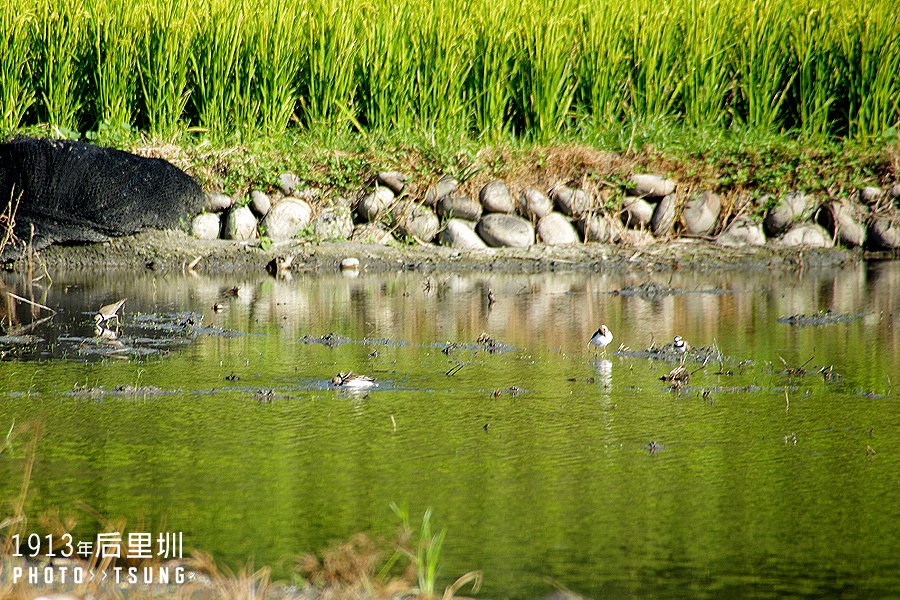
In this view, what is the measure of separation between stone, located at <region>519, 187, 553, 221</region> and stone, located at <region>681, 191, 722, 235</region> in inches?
52.7

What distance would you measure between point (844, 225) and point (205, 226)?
600 centimetres

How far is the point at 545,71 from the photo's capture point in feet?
39.5

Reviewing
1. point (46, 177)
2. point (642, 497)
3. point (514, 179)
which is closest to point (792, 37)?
point (514, 179)

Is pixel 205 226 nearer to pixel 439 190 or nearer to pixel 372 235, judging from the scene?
pixel 372 235

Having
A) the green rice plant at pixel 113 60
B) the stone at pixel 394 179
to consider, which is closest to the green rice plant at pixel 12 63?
the green rice plant at pixel 113 60

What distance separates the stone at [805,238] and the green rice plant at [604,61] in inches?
85.0

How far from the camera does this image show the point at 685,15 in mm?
12797

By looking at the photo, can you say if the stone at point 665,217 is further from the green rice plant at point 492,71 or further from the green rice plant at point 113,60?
the green rice plant at point 113,60

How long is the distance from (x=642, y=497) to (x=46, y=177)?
7722 mm

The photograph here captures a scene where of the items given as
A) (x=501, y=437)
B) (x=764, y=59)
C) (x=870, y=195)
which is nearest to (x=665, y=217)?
(x=870, y=195)

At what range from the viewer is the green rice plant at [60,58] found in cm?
1171

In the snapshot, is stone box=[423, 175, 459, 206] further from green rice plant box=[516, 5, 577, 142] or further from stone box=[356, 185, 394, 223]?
green rice plant box=[516, 5, 577, 142]

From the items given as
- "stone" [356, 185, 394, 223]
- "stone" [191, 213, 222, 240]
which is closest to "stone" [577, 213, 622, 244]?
"stone" [356, 185, 394, 223]

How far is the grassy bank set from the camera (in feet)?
38.6
